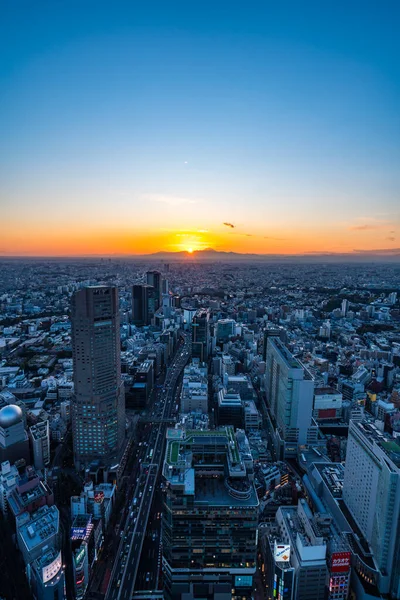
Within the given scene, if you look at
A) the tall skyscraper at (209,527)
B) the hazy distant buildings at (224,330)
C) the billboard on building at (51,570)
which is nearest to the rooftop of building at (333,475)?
the tall skyscraper at (209,527)

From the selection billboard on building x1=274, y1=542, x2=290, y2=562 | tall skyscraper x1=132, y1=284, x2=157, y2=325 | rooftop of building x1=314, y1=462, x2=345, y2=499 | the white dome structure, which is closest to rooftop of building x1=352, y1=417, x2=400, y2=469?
rooftop of building x1=314, y1=462, x2=345, y2=499

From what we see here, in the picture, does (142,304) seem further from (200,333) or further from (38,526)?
(38,526)

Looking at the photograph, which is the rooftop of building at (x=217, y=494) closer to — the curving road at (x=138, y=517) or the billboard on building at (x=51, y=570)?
the curving road at (x=138, y=517)

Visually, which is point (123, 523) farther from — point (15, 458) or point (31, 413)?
point (31, 413)

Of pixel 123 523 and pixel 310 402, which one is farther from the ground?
pixel 310 402

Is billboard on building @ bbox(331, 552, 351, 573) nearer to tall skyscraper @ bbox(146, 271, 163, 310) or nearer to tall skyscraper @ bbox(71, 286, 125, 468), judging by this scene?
tall skyscraper @ bbox(71, 286, 125, 468)

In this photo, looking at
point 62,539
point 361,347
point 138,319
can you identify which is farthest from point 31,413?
point 361,347

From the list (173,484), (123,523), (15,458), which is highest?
(173,484)
